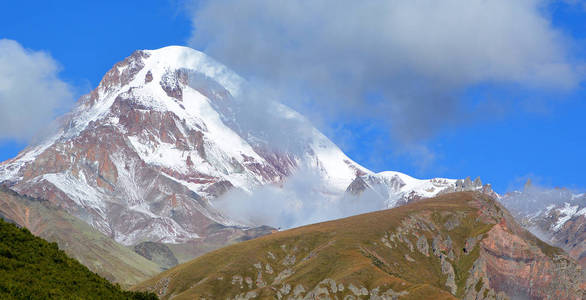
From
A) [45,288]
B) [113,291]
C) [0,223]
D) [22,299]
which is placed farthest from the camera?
[0,223]

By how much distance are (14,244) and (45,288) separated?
26145 millimetres

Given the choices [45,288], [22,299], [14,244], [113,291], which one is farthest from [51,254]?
[22,299]

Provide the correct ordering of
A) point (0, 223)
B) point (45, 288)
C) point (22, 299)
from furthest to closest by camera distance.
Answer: point (0, 223), point (45, 288), point (22, 299)

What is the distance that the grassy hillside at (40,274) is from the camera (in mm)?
108875

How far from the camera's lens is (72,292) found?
120 metres

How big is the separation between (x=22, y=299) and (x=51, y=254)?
37179 mm

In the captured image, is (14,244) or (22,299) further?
(14,244)

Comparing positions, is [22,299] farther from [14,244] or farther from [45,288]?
[14,244]

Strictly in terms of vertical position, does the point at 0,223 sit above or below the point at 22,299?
above

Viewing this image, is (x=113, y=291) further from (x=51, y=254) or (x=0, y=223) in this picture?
(x=0, y=223)

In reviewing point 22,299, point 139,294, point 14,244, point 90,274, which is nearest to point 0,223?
point 14,244

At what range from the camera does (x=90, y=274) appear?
140125 millimetres

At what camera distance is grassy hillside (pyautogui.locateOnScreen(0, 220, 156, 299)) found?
357 feet

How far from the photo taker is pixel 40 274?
401ft
